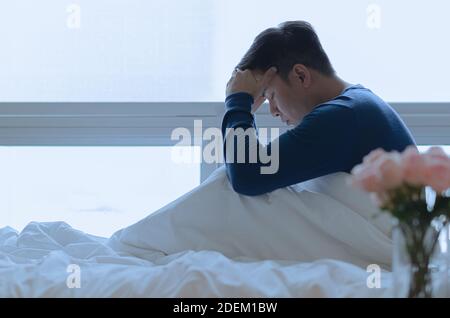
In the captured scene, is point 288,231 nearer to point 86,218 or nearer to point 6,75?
point 86,218

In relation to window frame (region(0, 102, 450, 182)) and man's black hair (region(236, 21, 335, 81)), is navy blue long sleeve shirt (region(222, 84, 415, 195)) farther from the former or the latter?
window frame (region(0, 102, 450, 182))

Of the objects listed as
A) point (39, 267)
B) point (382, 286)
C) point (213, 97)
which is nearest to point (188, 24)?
point (213, 97)

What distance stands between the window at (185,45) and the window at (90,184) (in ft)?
0.63

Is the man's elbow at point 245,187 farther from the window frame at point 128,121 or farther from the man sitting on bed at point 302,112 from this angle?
the window frame at point 128,121

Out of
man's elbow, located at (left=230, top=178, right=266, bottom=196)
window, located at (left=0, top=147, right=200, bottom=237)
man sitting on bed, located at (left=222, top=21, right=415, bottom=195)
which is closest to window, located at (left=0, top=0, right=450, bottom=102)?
window, located at (left=0, top=147, right=200, bottom=237)

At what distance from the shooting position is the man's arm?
154cm

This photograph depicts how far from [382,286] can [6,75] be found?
157 cm

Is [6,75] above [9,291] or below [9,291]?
above

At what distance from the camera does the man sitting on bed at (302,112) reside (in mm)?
1545

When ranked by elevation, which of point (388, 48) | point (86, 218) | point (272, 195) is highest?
point (388, 48)

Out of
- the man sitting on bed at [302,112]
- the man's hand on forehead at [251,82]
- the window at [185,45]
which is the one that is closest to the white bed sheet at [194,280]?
the man sitting on bed at [302,112]

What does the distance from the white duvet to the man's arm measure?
Answer: 0.04m
